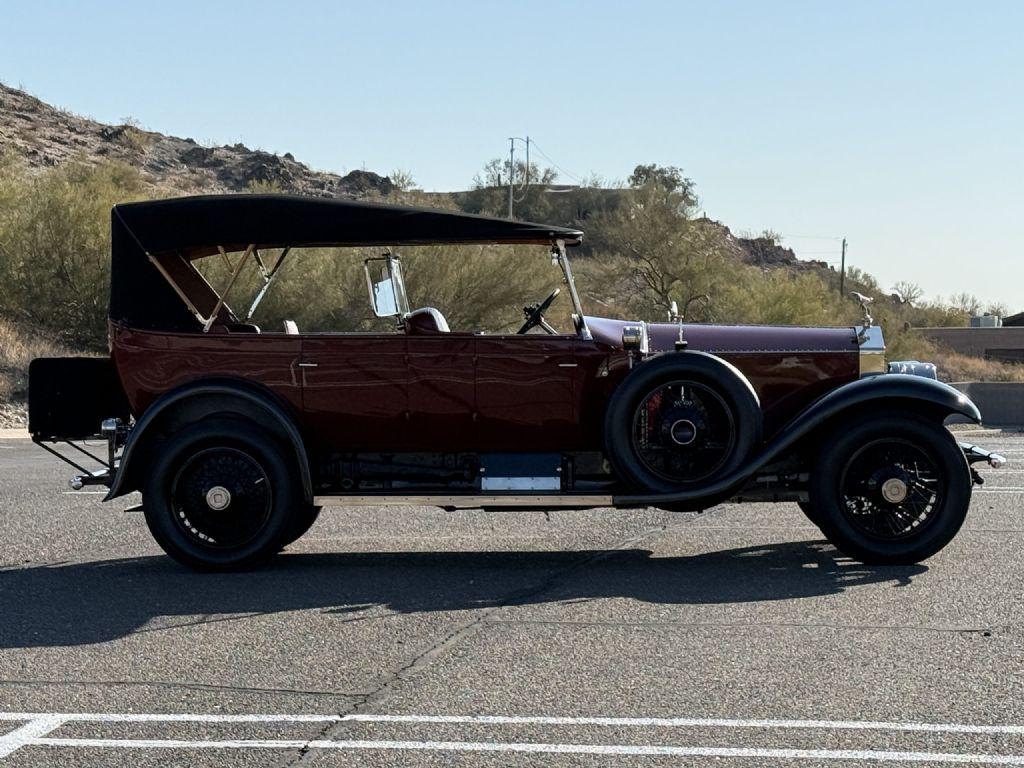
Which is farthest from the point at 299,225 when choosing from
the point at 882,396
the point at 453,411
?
the point at 882,396

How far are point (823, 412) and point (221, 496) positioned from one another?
381 cm

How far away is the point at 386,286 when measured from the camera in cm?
1009

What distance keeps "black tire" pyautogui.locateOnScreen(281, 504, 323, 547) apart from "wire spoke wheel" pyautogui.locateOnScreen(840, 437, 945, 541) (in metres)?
3.45

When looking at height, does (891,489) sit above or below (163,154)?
below

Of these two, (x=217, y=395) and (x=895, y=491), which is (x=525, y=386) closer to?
(x=217, y=395)

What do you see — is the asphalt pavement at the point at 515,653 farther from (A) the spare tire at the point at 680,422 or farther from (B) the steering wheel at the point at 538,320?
(B) the steering wheel at the point at 538,320

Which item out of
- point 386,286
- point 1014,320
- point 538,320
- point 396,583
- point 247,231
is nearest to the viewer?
point 396,583

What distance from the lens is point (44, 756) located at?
5039 mm

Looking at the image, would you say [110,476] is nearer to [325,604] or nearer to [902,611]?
[325,604]

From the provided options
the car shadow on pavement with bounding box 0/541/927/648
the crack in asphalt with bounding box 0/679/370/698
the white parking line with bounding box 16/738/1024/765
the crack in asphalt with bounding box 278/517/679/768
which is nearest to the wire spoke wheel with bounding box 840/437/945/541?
the car shadow on pavement with bounding box 0/541/927/648

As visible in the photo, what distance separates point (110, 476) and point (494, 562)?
2.56m

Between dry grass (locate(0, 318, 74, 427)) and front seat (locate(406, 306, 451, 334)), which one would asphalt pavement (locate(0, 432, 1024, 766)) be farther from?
dry grass (locate(0, 318, 74, 427))

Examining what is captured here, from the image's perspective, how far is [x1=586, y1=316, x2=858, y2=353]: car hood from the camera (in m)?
9.50

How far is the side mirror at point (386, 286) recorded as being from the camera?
32.8 feet
